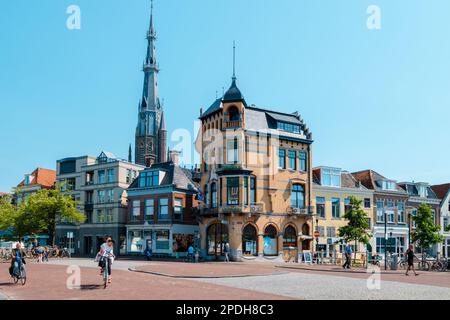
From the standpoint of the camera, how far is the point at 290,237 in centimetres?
4816

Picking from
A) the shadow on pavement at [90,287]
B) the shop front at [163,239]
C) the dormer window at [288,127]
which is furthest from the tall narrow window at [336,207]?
the shadow on pavement at [90,287]

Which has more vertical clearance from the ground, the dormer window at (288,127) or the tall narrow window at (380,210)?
the dormer window at (288,127)

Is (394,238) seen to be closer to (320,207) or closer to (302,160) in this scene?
(320,207)

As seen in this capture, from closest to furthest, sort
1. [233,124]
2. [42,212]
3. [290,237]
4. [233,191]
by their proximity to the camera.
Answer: [233,191]
[233,124]
[290,237]
[42,212]

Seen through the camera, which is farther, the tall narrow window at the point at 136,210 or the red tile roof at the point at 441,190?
the red tile roof at the point at 441,190

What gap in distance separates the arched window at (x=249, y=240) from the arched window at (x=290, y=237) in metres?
3.45

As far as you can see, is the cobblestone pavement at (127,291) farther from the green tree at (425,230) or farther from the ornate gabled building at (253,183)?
the green tree at (425,230)

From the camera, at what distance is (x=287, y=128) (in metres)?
49.6

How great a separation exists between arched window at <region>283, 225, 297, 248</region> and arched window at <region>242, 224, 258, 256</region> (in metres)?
3.45

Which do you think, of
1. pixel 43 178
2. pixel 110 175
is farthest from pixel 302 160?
pixel 43 178

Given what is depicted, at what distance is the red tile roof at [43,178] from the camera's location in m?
71.6

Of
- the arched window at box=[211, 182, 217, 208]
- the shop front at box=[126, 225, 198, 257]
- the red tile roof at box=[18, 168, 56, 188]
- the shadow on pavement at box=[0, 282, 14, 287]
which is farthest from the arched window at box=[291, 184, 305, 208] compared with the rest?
the red tile roof at box=[18, 168, 56, 188]

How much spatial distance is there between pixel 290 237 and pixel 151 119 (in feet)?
294
